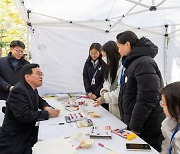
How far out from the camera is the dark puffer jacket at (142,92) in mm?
1615

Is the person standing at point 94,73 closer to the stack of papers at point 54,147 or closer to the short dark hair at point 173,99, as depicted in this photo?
the stack of papers at point 54,147

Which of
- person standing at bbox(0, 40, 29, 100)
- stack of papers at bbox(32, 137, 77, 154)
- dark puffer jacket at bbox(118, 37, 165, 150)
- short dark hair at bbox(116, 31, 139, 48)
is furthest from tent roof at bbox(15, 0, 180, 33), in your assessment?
stack of papers at bbox(32, 137, 77, 154)

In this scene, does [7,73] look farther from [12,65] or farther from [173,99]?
[173,99]

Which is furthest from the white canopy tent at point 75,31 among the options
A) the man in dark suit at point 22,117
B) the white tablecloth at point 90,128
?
the white tablecloth at point 90,128

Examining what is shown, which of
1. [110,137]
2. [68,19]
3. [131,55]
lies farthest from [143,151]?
[68,19]

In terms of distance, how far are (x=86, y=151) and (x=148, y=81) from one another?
2.24ft

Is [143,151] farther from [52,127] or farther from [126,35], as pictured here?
[126,35]

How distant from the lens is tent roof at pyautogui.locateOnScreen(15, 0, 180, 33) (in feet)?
10.4

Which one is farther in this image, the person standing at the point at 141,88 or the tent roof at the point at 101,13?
the tent roof at the point at 101,13

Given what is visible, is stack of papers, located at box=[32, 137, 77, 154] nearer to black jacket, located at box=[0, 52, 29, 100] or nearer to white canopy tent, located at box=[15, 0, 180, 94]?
black jacket, located at box=[0, 52, 29, 100]

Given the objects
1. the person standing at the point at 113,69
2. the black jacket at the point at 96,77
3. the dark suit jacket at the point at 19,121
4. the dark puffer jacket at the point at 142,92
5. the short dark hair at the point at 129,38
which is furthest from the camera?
the black jacket at the point at 96,77

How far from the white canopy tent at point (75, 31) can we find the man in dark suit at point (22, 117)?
1744mm

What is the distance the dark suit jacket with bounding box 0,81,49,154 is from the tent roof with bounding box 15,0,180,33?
1544 millimetres

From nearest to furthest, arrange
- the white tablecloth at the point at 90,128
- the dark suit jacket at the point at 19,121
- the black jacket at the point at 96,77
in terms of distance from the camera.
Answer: the white tablecloth at the point at 90,128
the dark suit jacket at the point at 19,121
the black jacket at the point at 96,77
